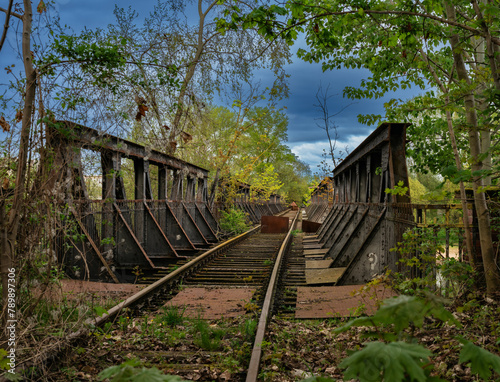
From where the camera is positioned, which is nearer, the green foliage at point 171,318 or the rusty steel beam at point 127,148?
the green foliage at point 171,318

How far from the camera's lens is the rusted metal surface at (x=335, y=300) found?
5.41 metres

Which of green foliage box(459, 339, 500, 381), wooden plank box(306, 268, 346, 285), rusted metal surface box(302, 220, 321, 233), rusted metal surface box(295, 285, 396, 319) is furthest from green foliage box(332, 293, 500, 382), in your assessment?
rusted metal surface box(302, 220, 321, 233)

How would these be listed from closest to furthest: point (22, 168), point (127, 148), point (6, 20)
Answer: point (22, 168) → point (6, 20) → point (127, 148)

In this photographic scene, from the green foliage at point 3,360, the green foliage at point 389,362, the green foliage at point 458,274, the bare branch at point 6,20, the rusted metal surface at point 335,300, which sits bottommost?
the rusted metal surface at point 335,300

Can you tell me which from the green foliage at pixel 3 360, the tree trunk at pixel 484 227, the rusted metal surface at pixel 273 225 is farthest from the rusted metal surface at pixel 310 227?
the green foliage at pixel 3 360

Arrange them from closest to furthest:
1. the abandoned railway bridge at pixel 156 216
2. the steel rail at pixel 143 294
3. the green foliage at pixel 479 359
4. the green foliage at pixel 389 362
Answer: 1. the green foliage at pixel 389 362
2. the green foliage at pixel 479 359
3. the steel rail at pixel 143 294
4. the abandoned railway bridge at pixel 156 216

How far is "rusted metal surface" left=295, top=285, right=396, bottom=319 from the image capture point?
17.7 ft

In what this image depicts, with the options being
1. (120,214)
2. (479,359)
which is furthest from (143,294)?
(479,359)

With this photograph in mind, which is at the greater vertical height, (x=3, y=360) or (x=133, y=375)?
(x=133, y=375)

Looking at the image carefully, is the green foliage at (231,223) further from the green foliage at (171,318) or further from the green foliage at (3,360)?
the green foliage at (3,360)

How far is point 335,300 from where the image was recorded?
247 inches

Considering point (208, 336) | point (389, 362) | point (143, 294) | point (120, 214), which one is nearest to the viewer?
point (389, 362)

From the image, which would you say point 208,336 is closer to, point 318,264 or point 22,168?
point 22,168

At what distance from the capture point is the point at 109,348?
4.11 meters
